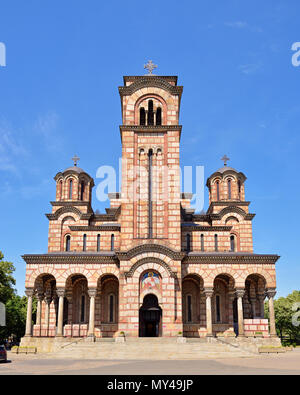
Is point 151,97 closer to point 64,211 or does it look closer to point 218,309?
point 64,211

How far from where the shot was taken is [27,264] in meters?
35.1

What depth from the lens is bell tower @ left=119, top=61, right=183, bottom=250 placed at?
35688 millimetres

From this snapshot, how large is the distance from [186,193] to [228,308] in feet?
63.0

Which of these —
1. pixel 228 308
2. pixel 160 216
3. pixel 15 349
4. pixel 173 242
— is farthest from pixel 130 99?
pixel 15 349

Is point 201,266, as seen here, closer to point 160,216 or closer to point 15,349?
point 160,216

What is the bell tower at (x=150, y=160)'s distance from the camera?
117 ft

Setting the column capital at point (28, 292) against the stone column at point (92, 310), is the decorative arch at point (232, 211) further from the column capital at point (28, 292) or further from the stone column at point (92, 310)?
the column capital at point (28, 292)

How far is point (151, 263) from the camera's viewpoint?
112 feet

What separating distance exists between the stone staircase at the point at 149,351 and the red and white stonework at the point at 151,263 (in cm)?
325

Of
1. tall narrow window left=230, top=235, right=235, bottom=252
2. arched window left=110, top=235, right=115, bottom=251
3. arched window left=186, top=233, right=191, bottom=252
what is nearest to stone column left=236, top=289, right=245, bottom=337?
arched window left=186, top=233, right=191, bottom=252

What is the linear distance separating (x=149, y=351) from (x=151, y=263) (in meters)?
7.91

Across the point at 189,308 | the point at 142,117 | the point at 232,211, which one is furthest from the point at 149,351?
the point at 142,117

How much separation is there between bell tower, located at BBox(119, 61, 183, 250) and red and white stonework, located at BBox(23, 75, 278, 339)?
0.09 m
